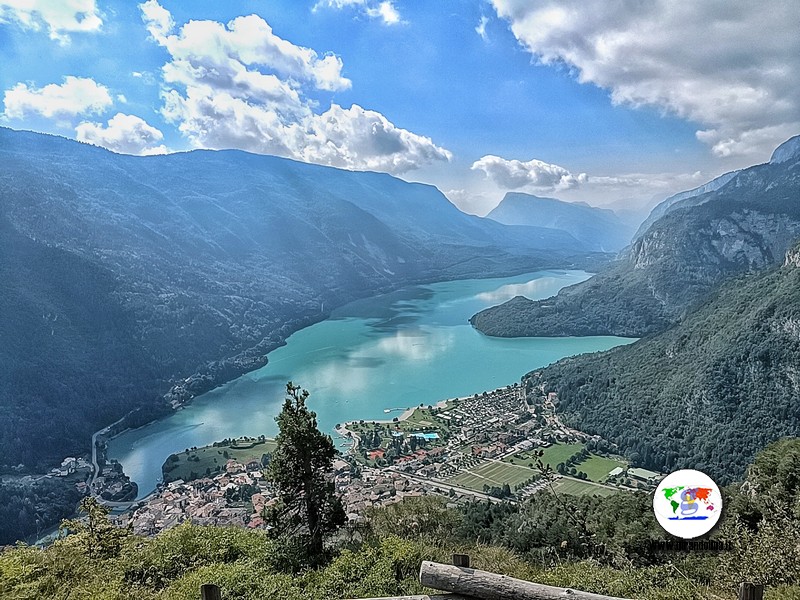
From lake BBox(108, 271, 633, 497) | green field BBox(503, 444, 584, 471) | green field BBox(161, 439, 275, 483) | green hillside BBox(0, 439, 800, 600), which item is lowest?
green field BBox(503, 444, 584, 471)

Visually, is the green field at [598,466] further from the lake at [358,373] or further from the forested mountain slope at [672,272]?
the forested mountain slope at [672,272]

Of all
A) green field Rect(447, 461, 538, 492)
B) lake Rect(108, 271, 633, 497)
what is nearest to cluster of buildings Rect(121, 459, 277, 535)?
lake Rect(108, 271, 633, 497)

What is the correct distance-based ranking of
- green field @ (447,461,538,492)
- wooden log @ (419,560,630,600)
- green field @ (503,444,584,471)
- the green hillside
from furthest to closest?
1. green field @ (503,444,584,471)
2. green field @ (447,461,538,492)
3. the green hillside
4. wooden log @ (419,560,630,600)

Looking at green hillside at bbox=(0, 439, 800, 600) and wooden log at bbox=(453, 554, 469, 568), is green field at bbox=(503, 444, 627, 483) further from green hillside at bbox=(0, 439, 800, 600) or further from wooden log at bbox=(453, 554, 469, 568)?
wooden log at bbox=(453, 554, 469, 568)

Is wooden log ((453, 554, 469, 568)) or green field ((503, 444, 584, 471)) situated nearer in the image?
wooden log ((453, 554, 469, 568))

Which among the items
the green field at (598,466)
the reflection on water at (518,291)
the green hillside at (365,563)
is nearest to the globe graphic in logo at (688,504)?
the green hillside at (365,563)

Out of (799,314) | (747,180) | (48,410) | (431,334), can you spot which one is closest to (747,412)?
(799,314)

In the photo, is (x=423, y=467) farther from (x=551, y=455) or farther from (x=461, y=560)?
(x=461, y=560)

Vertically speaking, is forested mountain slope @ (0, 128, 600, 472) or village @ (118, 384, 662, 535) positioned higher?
forested mountain slope @ (0, 128, 600, 472)
